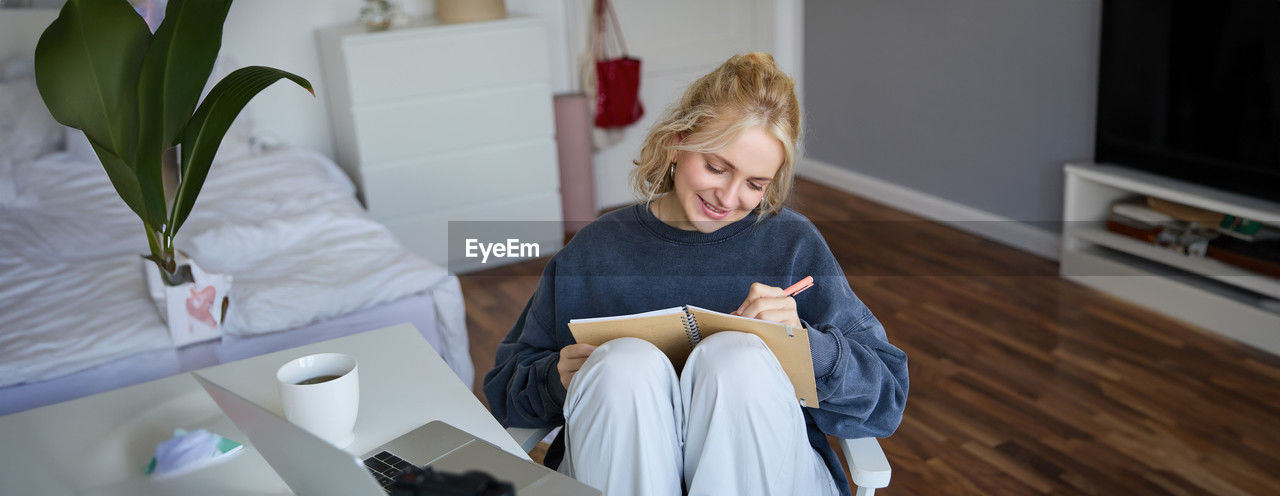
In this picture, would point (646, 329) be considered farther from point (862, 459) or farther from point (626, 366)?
point (862, 459)

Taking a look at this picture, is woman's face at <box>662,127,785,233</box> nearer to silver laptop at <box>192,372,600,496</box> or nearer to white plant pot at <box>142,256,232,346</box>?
silver laptop at <box>192,372,600,496</box>

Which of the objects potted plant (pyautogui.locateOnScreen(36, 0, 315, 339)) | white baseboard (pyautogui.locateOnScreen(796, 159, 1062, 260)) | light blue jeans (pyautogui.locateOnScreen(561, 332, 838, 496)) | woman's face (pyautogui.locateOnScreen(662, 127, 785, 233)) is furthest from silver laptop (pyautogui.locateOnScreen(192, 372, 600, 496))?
white baseboard (pyautogui.locateOnScreen(796, 159, 1062, 260))

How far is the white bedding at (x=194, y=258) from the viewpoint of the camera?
1976 millimetres

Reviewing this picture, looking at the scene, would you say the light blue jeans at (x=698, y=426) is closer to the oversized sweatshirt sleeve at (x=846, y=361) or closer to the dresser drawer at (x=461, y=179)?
the oversized sweatshirt sleeve at (x=846, y=361)

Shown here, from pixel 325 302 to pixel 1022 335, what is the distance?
1.87m

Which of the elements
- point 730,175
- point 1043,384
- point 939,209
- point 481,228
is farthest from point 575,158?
point 730,175

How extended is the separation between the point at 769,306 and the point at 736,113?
0.28 meters


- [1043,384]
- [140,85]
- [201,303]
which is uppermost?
[140,85]

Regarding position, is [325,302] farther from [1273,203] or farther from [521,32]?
[1273,203]

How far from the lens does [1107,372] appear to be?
8.43ft

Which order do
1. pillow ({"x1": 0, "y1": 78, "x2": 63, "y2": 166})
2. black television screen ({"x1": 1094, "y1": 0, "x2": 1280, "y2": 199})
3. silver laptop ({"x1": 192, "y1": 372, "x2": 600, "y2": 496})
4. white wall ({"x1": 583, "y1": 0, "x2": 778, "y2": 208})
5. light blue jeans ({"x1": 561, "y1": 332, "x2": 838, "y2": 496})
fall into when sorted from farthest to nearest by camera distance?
1. white wall ({"x1": 583, "y1": 0, "x2": 778, "y2": 208})
2. pillow ({"x1": 0, "y1": 78, "x2": 63, "y2": 166})
3. black television screen ({"x1": 1094, "y1": 0, "x2": 1280, "y2": 199})
4. light blue jeans ({"x1": 561, "y1": 332, "x2": 838, "y2": 496})
5. silver laptop ({"x1": 192, "y1": 372, "x2": 600, "y2": 496})

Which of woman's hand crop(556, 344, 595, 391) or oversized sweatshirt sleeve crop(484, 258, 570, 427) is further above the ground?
woman's hand crop(556, 344, 595, 391)

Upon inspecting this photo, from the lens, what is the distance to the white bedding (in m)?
1.98

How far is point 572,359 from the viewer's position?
1.27 metres
